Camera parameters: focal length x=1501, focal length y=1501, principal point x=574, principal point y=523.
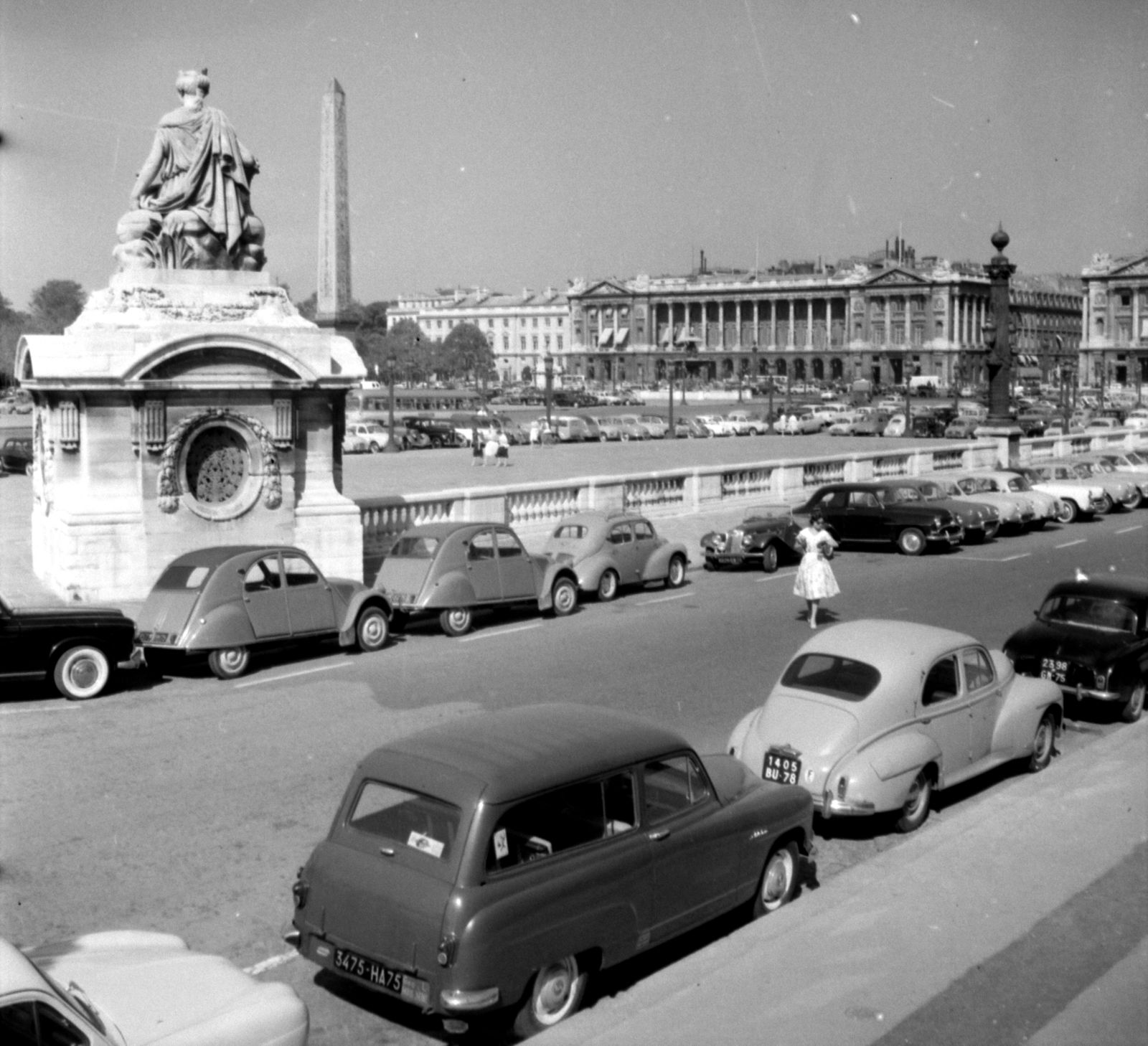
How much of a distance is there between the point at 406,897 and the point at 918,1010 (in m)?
2.70

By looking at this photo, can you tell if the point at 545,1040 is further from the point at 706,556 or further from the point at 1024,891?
the point at 706,556

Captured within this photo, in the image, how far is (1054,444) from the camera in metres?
49.9

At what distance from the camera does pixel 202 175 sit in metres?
21.2

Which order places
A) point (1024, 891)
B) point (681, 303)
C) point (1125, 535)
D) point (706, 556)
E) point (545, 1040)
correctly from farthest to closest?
point (681, 303) → point (1125, 535) → point (706, 556) → point (1024, 891) → point (545, 1040)

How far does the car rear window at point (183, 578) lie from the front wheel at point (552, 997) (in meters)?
9.75

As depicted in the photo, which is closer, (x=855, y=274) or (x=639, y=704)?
(x=639, y=704)

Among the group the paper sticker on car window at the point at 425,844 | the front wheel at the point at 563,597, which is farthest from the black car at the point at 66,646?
the paper sticker on car window at the point at 425,844

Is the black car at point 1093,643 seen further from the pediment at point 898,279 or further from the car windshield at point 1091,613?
the pediment at point 898,279

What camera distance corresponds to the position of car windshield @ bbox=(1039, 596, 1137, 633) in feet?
51.3

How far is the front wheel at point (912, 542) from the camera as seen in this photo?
28.1 m

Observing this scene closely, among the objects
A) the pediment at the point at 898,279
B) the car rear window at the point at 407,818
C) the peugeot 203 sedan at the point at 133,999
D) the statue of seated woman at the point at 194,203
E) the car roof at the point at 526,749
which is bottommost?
the peugeot 203 sedan at the point at 133,999

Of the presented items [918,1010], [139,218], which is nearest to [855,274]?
[139,218]

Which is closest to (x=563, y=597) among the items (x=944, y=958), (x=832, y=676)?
(x=832, y=676)

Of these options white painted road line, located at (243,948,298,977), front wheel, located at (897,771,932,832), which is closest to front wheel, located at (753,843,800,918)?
front wheel, located at (897,771,932,832)
